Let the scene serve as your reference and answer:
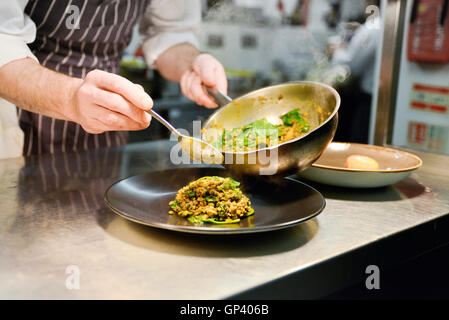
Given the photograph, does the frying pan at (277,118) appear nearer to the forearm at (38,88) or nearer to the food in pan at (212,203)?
the food in pan at (212,203)

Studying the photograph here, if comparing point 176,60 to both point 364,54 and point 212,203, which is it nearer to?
point 212,203

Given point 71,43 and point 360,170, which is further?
point 71,43

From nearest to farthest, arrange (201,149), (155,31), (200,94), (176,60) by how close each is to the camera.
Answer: (201,149) < (200,94) < (176,60) < (155,31)

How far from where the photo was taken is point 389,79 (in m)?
1.82

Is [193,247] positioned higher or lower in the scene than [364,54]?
lower

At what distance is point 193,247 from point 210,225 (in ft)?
0.23

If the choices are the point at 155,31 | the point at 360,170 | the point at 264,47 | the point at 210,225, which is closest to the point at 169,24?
the point at 155,31

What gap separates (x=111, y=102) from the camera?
1.01m

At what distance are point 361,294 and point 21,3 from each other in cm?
134

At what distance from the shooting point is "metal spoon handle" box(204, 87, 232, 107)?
1.47m

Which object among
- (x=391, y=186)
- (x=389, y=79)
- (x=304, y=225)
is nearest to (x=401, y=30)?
(x=389, y=79)

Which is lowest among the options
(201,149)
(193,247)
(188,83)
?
(193,247)
